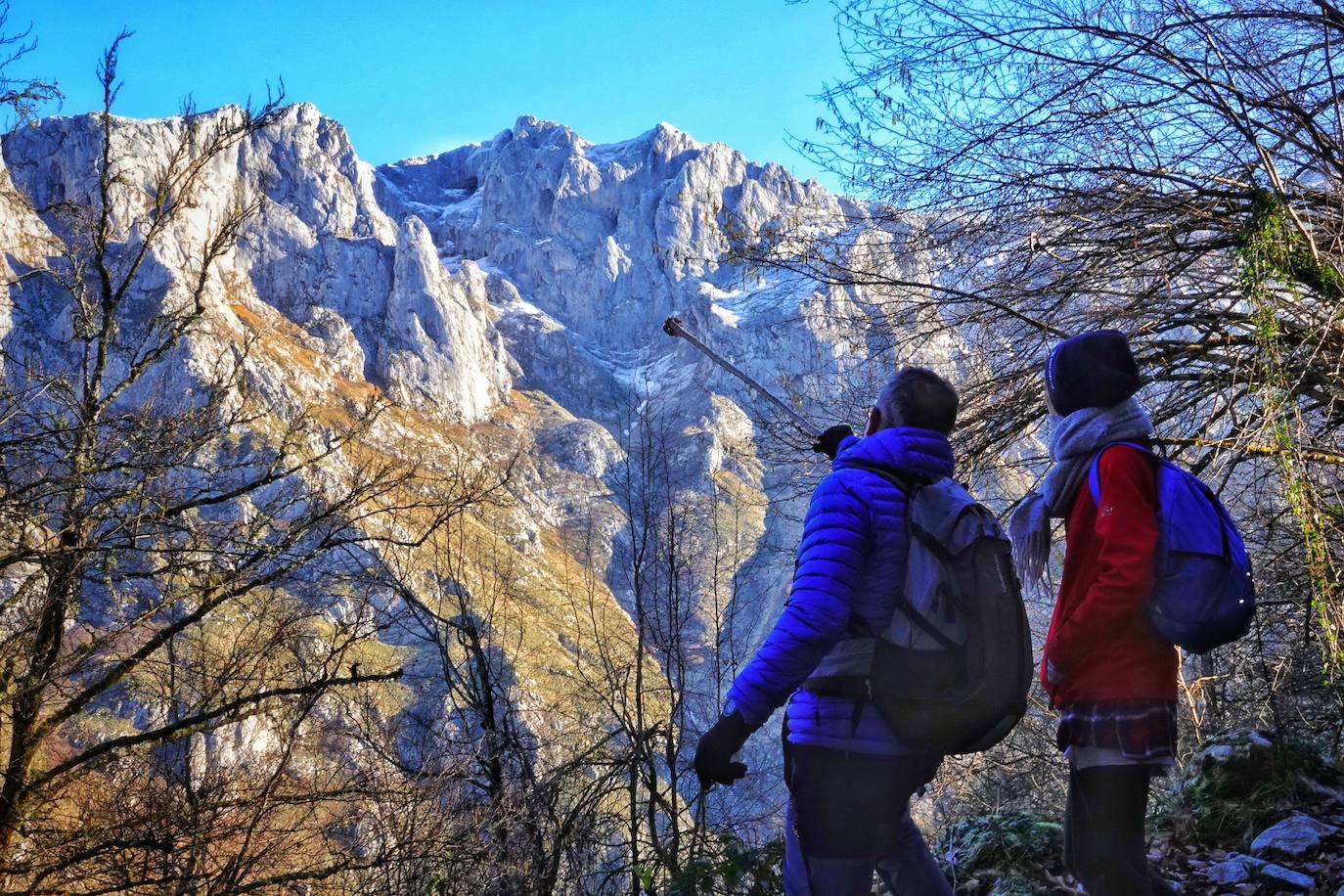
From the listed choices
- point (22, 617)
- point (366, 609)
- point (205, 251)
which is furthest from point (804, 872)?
point (205, 251)

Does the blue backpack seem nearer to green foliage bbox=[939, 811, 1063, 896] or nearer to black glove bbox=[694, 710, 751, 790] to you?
black glove bbox=[694, 710, 751, 790]

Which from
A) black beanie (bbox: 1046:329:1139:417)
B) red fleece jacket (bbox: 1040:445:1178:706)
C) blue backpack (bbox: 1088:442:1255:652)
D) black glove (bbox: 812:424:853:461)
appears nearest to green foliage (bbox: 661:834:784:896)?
red fleece jacket (bbox: 1040:445:1178:706)

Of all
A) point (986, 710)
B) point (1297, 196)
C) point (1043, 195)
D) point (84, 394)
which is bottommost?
point (986, 710)

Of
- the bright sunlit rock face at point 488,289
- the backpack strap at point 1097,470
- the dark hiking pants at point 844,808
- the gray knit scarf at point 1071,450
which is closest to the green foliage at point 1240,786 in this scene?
the gray knit scarf at point 1071,450

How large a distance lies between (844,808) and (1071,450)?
111 centimetres

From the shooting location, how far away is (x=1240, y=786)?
3.97 meters

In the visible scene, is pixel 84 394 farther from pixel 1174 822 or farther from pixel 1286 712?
pixel 1286 712

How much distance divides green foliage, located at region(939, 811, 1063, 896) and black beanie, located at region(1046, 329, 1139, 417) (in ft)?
7.65

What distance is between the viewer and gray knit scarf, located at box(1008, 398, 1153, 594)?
2146mm

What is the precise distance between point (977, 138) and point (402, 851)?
5611 millimetres

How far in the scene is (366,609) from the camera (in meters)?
7.35

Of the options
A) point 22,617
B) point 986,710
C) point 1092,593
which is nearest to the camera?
point 986,710

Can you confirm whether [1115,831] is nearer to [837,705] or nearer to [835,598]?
[837,705]

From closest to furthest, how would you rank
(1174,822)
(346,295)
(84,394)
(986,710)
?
(986,710)
(1174,822)
(84,394)
(346,295)
